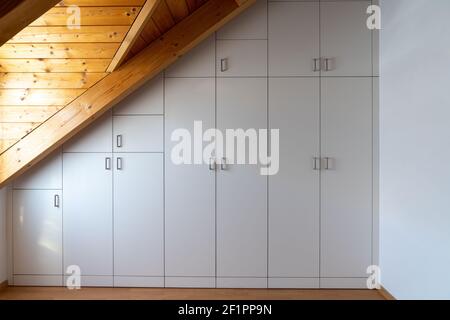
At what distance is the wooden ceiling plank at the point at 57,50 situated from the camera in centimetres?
222

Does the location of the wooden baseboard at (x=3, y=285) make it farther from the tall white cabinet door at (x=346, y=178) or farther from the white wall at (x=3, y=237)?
the tall white cabinet door at (x=346, y=178)

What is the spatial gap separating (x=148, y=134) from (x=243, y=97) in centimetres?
99

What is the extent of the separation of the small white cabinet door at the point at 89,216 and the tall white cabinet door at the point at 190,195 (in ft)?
1.96

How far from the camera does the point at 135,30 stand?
84.4 inches

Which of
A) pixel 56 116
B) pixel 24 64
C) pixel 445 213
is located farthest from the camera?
pixel 56 116

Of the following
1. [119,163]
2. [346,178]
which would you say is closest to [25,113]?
[119,163]

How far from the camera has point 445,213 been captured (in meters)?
2.08

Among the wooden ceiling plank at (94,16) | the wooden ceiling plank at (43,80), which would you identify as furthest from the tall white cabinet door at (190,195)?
the wooden ceiling plank at (94,16)

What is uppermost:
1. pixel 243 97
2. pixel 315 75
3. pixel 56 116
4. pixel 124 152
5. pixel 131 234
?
pixel 315 75

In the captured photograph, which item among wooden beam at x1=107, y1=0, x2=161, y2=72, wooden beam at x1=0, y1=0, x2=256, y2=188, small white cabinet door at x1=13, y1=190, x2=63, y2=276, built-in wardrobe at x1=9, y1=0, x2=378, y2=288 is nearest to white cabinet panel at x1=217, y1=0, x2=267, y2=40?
built-in wardrobe at x1=9, y1=0, x2=378, y2=288

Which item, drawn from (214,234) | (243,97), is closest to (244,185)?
(214,234)

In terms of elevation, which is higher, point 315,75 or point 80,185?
point 315,75

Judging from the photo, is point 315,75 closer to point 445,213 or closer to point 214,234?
point 445,213

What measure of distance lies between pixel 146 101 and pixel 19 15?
1696mm
